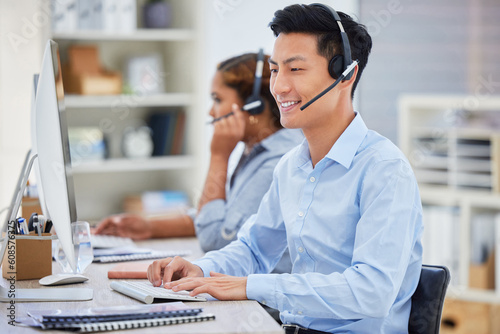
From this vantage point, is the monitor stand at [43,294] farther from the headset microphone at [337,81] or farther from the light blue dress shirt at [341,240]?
the headset microphone at [337,81]

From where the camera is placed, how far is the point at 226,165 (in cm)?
214

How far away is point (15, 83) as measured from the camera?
350 centimetres

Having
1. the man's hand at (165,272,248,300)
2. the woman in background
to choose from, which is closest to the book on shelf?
the woman in background

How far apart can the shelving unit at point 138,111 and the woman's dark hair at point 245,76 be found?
1.64m

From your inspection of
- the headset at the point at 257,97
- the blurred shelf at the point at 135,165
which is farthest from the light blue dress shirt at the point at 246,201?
the blurred shelf at the point at 135,165

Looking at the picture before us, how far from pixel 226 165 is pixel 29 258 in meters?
0.76

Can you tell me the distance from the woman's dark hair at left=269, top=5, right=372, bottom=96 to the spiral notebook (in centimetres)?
63

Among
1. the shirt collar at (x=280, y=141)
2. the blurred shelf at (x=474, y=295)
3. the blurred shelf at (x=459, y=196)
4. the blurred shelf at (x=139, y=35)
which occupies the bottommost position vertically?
the blurred shelf at (x=474, y=295)

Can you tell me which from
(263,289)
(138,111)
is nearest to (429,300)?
(263,289)

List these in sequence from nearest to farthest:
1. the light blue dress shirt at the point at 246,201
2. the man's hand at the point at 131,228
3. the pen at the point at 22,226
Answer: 1. the pen at the point at 22,226
2. the light blue dress shirt at the point at 246,201
3. the man's hand at the point at 131,228

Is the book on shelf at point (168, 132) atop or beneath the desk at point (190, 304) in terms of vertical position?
atop

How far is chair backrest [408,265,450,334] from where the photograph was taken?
1407mm

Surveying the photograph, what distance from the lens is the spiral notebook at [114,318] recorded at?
116 centimetres

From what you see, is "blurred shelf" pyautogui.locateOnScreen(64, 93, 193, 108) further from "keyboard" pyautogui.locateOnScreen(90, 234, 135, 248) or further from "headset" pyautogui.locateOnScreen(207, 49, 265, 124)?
"headset" pyautogui.locateOnScreen(207, 49, 265, 124)
